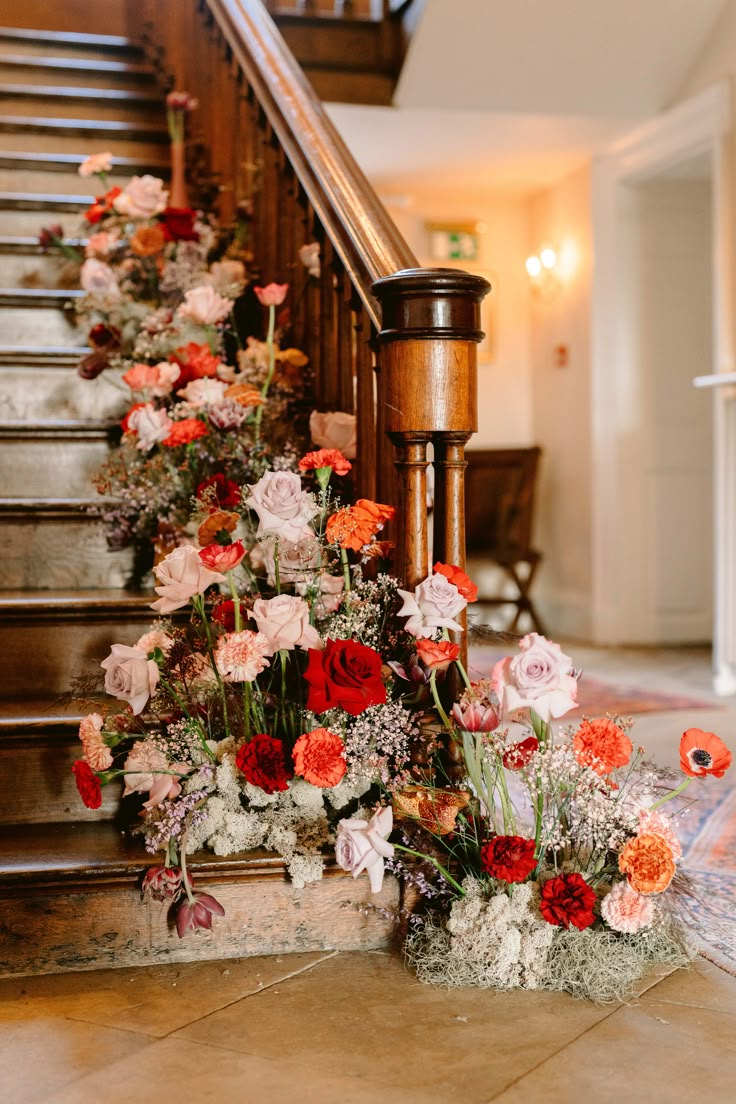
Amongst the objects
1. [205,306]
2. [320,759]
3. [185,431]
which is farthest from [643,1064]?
[205,306]

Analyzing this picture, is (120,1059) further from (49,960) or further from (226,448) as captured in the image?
(226,448)

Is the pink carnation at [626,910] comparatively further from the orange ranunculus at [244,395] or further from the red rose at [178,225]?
the red rose at [178,225]

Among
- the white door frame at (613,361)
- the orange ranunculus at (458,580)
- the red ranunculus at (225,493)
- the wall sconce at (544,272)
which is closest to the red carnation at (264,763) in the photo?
the orange ranunculus at (458,580)

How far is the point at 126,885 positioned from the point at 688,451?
461 centimetres

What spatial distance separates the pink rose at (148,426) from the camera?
2498 mm

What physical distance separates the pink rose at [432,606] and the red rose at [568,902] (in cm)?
40

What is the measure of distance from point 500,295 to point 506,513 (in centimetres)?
135

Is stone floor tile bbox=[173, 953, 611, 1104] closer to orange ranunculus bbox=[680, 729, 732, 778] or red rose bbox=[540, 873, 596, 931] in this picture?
red rose bbox=[540, 873, 596, 931]

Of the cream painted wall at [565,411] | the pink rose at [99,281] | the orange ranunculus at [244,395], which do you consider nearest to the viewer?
the orange ranunculus at [244,395]

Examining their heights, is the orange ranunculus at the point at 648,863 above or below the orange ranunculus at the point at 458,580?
below

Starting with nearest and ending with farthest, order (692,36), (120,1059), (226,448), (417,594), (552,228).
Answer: (120,1059)
(417,594)
(226,448)
(692,36)
(552,228)

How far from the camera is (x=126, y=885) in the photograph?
6.03ft

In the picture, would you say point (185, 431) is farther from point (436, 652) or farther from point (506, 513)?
point (506, 513)

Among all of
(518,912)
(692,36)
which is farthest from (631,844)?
(692,36)
